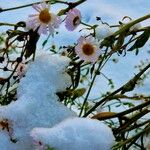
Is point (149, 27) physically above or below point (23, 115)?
above

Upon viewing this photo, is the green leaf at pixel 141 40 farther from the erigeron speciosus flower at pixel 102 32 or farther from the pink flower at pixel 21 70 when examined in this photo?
the pink flower at pixel 21 70

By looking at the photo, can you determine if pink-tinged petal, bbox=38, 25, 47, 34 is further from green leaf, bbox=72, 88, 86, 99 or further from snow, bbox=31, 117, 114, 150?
snow, bbox=31, 117, 114, 150

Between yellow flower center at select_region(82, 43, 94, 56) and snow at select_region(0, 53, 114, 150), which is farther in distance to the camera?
yellow flower center at select_region(82, 43, 94, 56)

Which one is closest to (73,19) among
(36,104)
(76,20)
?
(76,20)

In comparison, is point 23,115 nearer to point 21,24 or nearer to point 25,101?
point 25,101

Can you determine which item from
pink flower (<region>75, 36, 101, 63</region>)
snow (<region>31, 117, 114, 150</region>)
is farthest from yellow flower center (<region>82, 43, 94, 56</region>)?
snow (<region>31, 117, 114, 150</region>)

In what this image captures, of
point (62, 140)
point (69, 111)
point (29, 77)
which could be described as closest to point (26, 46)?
point (29, 77)
